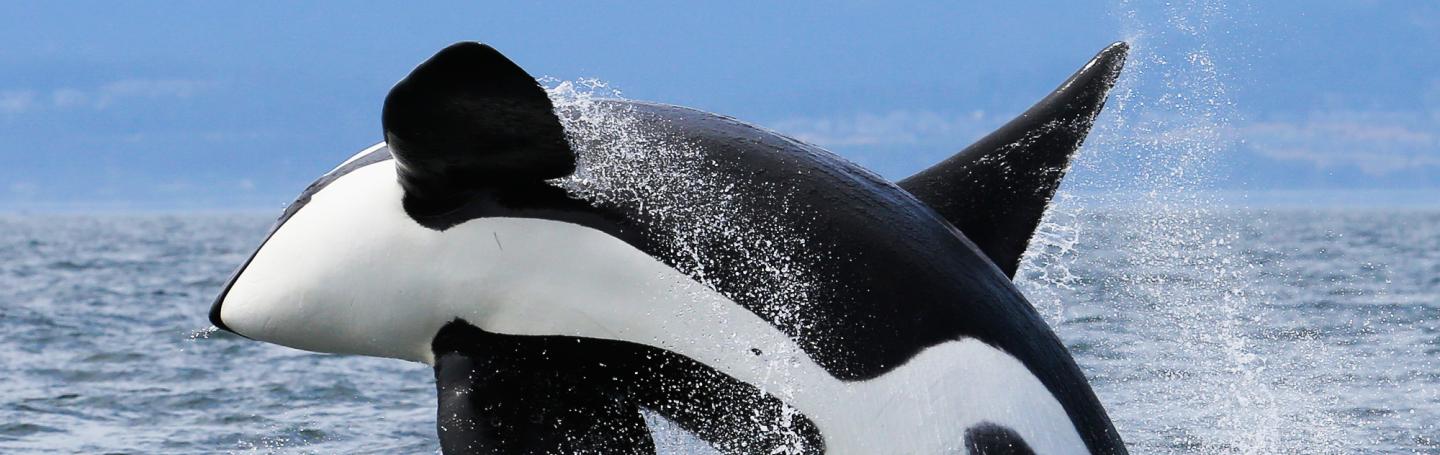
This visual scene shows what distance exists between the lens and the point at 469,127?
508cm

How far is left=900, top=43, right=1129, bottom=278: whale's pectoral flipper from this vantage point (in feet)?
19.4

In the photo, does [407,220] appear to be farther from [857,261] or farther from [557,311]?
[857,261]

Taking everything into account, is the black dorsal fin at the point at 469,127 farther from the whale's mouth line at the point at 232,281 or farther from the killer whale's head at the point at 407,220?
the whale's mouth line at the point at 232,281

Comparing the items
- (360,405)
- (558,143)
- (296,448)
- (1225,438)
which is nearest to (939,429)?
(558,143)

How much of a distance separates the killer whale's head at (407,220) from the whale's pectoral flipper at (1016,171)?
4.95ft

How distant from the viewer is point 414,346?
18.7ft

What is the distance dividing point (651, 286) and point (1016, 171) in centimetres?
159

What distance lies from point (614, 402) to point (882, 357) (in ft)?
3.52

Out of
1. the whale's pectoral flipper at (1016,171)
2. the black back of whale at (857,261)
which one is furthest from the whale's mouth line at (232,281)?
the whale's pectoral flipper at (1016,171)

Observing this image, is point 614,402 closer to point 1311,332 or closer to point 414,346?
point 414,346

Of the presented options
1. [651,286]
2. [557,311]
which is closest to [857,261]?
[651,286]

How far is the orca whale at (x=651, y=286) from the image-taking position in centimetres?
495

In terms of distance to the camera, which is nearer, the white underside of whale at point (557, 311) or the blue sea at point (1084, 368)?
the white underside of whale at point (557, 311)

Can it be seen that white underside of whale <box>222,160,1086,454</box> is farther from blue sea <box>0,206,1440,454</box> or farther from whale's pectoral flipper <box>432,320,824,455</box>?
blue sea <box>0,206,1440,454</box>
